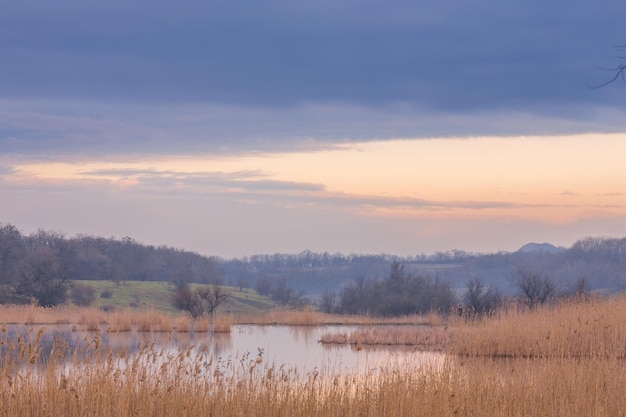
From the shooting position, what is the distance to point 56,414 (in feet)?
31.2

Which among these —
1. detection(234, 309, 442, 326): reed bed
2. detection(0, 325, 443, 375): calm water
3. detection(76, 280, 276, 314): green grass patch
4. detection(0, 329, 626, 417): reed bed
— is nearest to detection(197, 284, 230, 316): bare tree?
detection(234, 309, 442, 326): reed bed

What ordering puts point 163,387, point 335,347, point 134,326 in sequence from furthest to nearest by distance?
point 134,326 → point 335,347 → point 163,387

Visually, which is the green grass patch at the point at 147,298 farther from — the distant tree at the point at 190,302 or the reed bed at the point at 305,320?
the reed bed at the point at 305,320

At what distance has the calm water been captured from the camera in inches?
732

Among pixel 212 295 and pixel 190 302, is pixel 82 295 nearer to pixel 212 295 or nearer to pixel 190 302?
pixel 212 295

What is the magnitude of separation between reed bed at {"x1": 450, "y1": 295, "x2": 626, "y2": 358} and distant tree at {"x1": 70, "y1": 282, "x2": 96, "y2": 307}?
119 feet

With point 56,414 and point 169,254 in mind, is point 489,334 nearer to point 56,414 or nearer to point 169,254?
point 56,414

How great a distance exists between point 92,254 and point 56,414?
7916cm

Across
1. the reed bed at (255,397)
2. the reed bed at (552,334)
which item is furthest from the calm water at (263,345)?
the reed bed at (255,397)

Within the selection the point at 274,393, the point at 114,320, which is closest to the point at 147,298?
the point at 114,320

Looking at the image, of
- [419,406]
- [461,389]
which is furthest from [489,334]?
[419,406]

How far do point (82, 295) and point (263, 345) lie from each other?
32.5 m

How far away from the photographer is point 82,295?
5284cm

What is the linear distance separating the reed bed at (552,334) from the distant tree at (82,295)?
119 feet
